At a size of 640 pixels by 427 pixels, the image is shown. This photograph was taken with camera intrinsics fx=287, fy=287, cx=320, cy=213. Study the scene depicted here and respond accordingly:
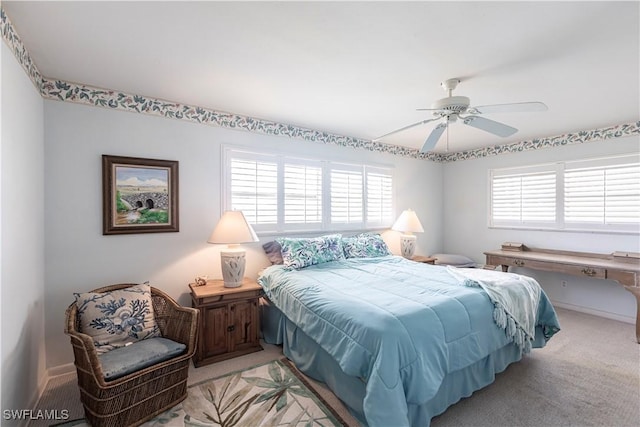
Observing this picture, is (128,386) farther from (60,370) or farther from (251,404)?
(60,370)

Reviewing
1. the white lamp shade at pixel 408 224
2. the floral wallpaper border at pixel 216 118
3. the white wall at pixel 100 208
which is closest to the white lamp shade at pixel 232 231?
the white wall at pixel 100 208

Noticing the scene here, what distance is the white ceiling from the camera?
1.58m

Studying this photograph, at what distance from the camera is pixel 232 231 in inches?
111

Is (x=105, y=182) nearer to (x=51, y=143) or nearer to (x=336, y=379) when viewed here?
(x=51, y=143)

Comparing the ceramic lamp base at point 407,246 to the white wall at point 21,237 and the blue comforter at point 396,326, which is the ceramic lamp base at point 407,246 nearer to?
the blue comforter at point 396,326

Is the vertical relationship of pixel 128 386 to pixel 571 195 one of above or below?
below

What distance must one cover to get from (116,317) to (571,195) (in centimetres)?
545

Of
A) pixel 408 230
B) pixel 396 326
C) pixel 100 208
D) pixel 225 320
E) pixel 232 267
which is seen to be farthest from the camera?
pixel 408 230

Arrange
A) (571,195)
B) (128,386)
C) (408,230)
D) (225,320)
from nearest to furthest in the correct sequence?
(128,386) < (225,320) < (571,195) < (408,230)

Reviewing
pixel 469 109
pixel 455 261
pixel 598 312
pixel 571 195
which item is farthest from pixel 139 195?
pixel 598 312

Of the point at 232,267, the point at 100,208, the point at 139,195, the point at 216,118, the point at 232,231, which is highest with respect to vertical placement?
the point at 216,118

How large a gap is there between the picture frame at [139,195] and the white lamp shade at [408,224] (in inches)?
121

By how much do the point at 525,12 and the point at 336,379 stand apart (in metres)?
2.57

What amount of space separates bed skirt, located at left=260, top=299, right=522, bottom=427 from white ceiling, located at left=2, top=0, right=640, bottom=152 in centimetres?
218
